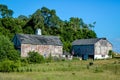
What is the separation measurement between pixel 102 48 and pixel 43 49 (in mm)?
20391

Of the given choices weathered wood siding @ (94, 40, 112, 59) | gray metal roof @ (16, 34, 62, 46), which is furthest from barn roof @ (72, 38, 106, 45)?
gray metal roof @ (16, 34, 62, 46)

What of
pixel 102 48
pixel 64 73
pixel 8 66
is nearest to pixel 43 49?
pixel 102 48

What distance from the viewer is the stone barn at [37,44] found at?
7538cm

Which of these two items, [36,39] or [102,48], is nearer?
[36,39]

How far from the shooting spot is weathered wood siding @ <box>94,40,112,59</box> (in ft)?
293

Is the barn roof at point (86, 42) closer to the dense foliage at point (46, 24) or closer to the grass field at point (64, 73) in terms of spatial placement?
the dense foliage at point (46, 24)

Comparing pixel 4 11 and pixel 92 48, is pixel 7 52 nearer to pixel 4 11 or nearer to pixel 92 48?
pixel 92 48

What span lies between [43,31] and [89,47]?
17.9 m

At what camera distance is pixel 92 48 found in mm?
88625

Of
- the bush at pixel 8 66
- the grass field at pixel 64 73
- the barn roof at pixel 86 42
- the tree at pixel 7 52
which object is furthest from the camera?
the barn roof at pixel 86 42

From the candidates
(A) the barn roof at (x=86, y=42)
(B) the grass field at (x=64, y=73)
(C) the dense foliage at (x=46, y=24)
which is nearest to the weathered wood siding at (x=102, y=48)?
(A) the barn roof at (x=86, y=42)

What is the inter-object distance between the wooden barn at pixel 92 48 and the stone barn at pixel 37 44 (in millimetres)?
10332

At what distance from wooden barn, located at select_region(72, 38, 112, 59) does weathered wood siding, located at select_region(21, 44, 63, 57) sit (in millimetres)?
Result: 10727

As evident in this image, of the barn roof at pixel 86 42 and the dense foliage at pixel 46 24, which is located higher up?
the dense foliage at pixel 46 24
